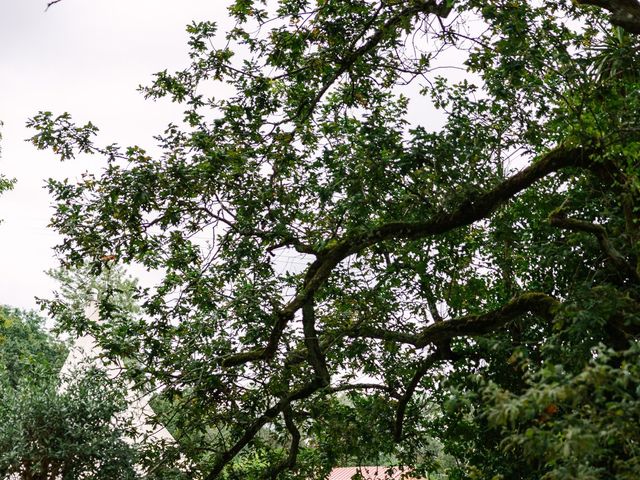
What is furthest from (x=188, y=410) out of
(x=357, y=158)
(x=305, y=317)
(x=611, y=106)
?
(x=611, y=106)

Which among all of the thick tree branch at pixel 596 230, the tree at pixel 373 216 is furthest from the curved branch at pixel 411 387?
the thick tree branch at pixel 596 230

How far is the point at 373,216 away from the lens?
24.7 ft

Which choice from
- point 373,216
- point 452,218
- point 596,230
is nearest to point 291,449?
point 373,216

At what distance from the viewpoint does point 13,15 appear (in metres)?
9.23

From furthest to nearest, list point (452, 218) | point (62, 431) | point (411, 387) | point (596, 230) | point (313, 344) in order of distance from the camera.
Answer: point (62, 431) → point (411, 387) → point (313, 344) → point (452, 218) → point (596, 230)

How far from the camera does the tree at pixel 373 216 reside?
564 centimetres

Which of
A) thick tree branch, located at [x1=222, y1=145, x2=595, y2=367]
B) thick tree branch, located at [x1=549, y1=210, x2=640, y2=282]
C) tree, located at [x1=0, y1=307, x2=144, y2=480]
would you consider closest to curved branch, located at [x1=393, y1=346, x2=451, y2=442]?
thick tree branch, located at [x1=222, y1=145, x2=595, y2=367]

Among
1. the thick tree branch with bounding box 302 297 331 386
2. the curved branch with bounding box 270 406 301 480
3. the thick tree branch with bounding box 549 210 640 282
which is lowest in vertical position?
the curved branch with bounding box 270 406 301 480

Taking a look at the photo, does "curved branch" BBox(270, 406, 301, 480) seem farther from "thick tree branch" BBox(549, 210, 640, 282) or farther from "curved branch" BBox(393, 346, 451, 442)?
"thick tree branch" BBox(549, 210, 640, 282)

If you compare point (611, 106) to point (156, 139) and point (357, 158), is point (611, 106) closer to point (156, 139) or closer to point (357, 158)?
point (357, 158)

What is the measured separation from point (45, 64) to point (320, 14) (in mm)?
14396

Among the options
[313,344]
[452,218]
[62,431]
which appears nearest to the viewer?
[452,218]

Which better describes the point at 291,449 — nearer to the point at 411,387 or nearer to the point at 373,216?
the point at 411,387

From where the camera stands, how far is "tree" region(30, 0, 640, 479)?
564 centimetres
